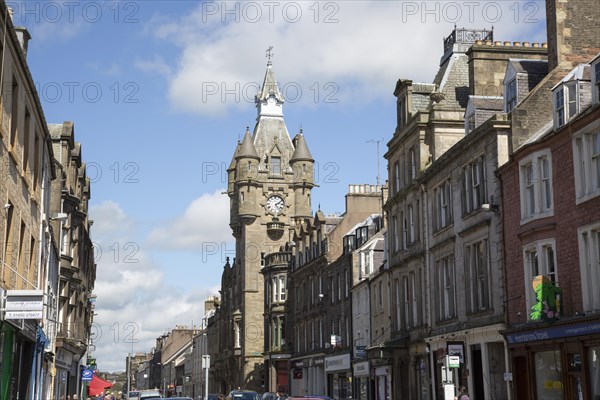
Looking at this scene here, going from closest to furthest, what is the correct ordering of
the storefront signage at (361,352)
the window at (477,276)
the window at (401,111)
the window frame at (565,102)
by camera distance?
the window frame at (565,102) < the window at (477,276) < the window at (401,111) < the storefront signage at (361,352)

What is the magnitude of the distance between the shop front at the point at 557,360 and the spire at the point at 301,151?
71.0 m

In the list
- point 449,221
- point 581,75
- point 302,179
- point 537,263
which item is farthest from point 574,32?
point 302,179

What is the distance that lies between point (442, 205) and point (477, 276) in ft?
15.6

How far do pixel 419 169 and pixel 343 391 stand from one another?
23617 millimetres

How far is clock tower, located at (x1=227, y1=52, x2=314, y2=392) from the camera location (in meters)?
88.4

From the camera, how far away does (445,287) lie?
35.4m

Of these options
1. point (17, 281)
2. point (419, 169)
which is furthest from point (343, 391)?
point (17, 281)

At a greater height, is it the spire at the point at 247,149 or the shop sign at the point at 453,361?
the spire at the point at 247,149

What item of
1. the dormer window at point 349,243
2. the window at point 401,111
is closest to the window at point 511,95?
the window at point 401,111

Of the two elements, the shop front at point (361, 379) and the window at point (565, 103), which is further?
the shop front at point (361, 379)

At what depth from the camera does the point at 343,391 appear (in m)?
57.4

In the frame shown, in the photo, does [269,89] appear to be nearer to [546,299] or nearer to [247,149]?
[247,149]

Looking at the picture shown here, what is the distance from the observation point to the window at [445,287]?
114ft

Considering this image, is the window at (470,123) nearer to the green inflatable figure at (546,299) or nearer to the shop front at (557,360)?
the shop front at (557,360)
